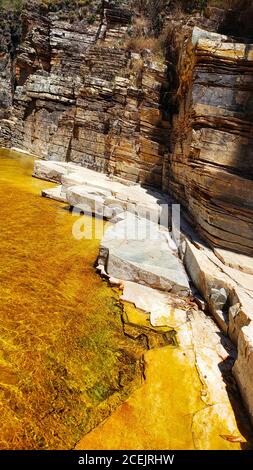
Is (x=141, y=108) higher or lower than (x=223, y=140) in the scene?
higher

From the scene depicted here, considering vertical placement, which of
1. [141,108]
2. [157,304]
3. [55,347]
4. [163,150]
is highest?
[141,108]

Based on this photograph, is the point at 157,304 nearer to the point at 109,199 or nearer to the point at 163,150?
the point at 109,199

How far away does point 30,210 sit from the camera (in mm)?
8938

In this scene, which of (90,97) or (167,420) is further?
(90,97)

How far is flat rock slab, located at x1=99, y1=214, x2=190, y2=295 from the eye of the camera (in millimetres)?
5508

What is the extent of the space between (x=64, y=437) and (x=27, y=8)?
30045 mm

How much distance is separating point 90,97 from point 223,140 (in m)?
13.0

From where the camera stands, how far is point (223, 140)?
21.1ft

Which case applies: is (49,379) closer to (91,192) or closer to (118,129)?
(91,192)

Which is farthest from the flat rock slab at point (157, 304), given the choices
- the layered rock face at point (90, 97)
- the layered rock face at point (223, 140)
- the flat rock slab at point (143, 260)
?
the layered rock face at point (90, 97)

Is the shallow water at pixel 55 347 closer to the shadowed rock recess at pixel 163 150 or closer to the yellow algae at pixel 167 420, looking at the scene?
the yellow algae at pixel 167 420

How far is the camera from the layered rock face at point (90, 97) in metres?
13.2

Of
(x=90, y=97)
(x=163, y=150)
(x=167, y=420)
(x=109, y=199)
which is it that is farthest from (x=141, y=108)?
(x=167, y=420)

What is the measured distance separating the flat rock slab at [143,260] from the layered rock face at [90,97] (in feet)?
19.6
